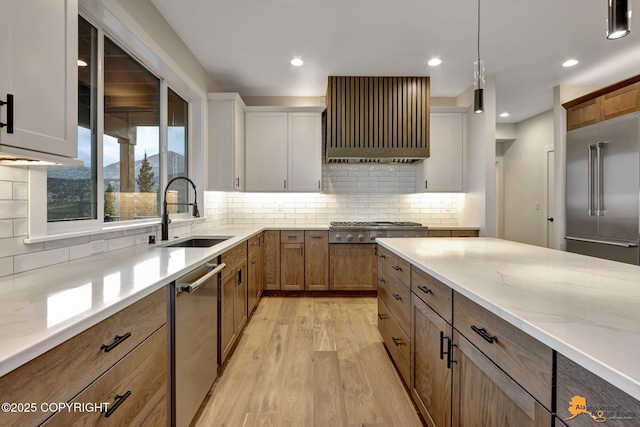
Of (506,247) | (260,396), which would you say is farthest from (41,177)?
(506,247)

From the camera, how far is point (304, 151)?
4.23 metres

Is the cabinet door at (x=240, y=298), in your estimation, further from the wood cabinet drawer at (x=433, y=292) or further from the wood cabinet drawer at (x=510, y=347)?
the wood cabinet drawer at (x=510, y=347)

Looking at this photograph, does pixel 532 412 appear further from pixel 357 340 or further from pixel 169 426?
pixel 357 340

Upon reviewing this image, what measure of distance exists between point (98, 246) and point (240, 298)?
1161 millimetres

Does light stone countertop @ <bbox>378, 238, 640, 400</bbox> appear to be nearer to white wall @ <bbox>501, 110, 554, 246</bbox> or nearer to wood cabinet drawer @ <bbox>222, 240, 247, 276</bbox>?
wood cabinet drawer @ <bbox>222, 240, 247, 276</bbox>

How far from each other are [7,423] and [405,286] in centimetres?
170

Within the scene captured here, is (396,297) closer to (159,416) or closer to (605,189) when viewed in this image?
(159,416)

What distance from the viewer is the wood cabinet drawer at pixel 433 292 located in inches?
51.5

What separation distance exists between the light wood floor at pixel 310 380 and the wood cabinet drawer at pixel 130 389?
0.67m

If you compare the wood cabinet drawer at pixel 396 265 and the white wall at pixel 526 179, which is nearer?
the wood cabinet drawer at pixel 396 265

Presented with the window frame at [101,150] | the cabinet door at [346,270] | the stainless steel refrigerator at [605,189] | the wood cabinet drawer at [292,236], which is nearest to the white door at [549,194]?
the stainless steel refrigerator at [605,189]

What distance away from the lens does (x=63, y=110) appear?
1238 millimetres

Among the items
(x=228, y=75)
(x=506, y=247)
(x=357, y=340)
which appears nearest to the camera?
(x=506, y=247)

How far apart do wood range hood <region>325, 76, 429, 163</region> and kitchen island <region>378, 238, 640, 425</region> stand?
7.52 feet
